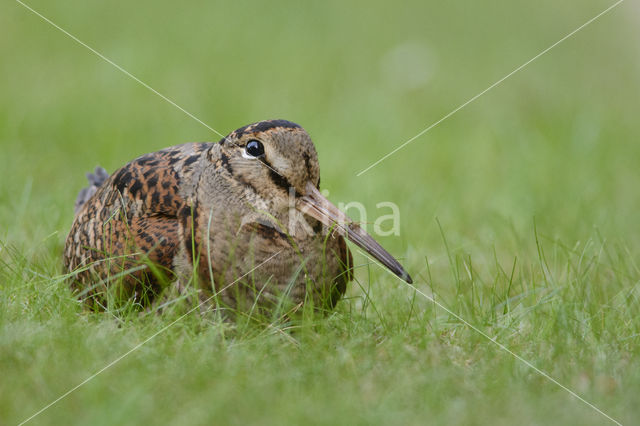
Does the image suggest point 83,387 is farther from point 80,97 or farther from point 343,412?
point 80,97

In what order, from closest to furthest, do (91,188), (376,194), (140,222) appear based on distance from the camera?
(140,222) < (91,188) < (376,194)

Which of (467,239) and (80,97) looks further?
(80,97)

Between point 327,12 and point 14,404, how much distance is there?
9.57 m

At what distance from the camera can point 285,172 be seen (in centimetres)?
387

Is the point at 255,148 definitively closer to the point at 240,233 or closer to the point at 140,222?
the point at 240,233

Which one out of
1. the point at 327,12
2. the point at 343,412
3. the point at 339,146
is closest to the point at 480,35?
the point at 327,12

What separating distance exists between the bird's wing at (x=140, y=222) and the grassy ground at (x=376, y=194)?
8.5 inches

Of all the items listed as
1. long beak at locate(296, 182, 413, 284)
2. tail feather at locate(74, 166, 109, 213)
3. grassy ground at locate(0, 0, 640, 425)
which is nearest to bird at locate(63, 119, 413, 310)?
long beak at locate(296, 182, 413, 284)

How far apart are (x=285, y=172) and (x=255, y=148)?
217 millimetres

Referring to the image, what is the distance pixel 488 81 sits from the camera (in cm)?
1022

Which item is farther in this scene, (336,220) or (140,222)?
(140,222)

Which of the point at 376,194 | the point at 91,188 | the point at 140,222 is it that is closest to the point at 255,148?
the point at 140,222

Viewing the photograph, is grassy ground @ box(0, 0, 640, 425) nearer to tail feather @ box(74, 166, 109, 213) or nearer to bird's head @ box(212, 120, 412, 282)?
tail feather @ box(74, 166, 109, 213)

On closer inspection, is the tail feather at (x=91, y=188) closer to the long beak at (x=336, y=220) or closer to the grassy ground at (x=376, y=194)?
the grassy ground at (x=376, y=194)
